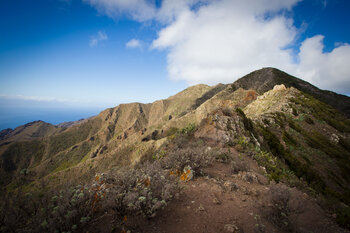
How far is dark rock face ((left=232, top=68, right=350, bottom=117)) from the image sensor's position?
6056 centimetres

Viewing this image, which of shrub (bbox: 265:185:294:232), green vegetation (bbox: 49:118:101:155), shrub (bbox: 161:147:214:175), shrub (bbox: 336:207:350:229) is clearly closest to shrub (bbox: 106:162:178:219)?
shrub (bbox: 161:147:214:175)

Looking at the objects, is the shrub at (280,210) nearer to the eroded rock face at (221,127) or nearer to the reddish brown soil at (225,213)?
the reddish brown soil at (225,213)

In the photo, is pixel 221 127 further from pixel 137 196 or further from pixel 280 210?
pixel 137 196

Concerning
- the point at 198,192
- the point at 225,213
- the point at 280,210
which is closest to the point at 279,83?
the point at 280,210

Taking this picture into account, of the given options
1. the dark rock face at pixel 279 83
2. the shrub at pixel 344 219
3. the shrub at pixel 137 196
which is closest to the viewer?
the shrub at pixel 137 196

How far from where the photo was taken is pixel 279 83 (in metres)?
68.2

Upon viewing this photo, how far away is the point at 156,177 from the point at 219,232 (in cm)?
191

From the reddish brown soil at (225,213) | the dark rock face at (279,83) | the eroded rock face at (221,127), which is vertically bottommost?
the reddish brown soil at (225,213)

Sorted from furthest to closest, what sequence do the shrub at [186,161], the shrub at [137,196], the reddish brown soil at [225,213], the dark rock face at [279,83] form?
the dark rock face at [279,83], the shrub at [186,161], the reddish brown soil at [225,213], the shrub at [137,196]

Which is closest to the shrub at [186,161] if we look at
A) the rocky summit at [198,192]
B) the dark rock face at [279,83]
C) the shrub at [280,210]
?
the rocky summit at [198,192]

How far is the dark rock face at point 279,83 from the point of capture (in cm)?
6056

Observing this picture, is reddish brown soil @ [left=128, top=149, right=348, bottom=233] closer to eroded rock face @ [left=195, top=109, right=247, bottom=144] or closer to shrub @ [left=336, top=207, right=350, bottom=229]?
shrub @ [left=336, top=207, right=350, bottom=229]

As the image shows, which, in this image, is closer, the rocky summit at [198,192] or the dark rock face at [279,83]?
the rocky summit at [198,192]

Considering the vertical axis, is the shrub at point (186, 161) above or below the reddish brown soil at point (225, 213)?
above
